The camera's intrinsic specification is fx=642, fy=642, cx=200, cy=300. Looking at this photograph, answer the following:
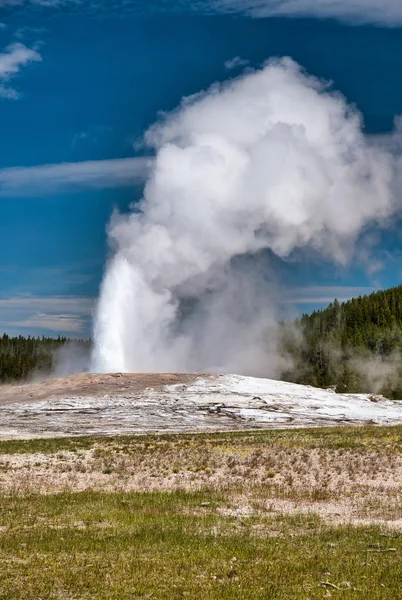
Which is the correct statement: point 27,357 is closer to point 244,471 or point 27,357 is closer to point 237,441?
point 237,441

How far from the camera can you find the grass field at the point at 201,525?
11578 millimetres

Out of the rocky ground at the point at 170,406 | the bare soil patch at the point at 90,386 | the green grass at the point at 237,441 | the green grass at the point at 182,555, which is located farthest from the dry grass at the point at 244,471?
the bare soil patch at the point at 90,386

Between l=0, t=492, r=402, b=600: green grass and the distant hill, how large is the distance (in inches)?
4165

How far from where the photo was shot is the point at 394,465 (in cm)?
2892

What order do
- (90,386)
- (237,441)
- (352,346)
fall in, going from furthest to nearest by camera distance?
(352,346) → (90,386) → (237,441)

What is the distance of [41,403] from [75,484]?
3856 centimetres

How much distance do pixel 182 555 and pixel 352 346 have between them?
436ft

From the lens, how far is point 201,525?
663 inches

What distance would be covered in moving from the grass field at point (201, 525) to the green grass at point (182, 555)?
3 cm

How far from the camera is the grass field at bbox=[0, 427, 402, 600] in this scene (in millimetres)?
11578

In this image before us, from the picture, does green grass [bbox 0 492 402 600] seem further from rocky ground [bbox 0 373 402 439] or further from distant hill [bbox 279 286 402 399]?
distant hill [bbox 279 286 402 399]

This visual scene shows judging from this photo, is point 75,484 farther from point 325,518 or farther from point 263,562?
point 263,562

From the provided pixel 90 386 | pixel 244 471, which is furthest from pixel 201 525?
pixel 90 386

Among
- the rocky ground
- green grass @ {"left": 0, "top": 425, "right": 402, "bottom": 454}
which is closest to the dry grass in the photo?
green grass @ {"left": 0, "top": 425, "right": 402, "bottom": 454}
